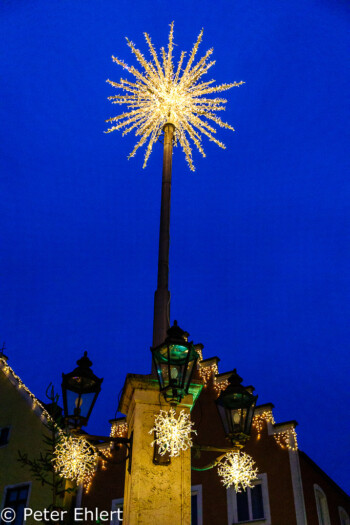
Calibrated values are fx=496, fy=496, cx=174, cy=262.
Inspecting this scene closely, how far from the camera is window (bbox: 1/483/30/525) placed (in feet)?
59.8

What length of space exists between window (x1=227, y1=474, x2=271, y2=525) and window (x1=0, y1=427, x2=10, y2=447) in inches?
383

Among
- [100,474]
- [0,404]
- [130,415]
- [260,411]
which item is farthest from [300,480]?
[0,404]

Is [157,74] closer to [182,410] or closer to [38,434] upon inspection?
[182,410]

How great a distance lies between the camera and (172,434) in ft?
17.1

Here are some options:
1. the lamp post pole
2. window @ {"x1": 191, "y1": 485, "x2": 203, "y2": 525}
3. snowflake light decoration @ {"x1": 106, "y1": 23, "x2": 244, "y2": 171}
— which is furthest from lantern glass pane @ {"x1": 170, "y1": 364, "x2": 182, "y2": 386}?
window @ {"x1": 191, "y1": 485, "x2": 203, "y2": 525}

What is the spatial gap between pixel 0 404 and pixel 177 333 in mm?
17920

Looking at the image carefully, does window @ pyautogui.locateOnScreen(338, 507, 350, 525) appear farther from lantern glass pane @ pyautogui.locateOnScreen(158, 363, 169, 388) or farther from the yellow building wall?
lantern glass pane @ pyautogui.locateOnScreen(158, 363, 169, 388)

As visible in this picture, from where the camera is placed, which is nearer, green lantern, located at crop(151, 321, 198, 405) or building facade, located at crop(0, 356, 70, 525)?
green lantern, located at crop(151, 321, 198, 405)

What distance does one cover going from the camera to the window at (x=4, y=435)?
19891mm

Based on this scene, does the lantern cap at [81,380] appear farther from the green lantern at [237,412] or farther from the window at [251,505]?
the window at [251,505]

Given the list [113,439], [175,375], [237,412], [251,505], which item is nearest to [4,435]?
[251,505]

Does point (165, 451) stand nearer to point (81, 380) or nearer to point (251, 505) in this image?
point (81, 380)

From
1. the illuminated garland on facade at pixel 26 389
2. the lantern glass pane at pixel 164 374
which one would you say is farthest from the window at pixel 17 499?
the lantern glass pane at pixel 164 374

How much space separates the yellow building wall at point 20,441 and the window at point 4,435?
0.51 ft
